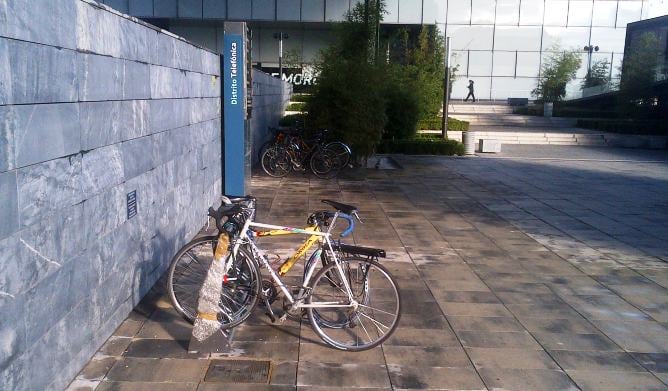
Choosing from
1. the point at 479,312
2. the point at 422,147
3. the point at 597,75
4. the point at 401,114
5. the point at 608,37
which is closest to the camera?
the point at 479,312

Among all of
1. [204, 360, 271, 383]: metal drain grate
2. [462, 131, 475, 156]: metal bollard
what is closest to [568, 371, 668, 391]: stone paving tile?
[204, 360, 271, 383]: metal drain grate

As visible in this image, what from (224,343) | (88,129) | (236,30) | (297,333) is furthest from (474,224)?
(88,129)

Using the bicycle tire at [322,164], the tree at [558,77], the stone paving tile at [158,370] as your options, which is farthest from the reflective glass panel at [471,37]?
the stone paving tile at [158,370]

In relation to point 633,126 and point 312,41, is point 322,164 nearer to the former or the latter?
point 633,126

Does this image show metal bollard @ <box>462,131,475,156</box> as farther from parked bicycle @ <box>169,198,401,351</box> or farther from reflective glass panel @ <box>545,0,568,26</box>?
reflective glass panel @ <box>545,0,568,26</box>

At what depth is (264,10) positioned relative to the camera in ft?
126

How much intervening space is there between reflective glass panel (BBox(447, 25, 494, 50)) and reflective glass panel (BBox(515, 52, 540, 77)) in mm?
2288

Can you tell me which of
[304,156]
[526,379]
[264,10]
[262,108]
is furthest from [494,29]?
[526,379]

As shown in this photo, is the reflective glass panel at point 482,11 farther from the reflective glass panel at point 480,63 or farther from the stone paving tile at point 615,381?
the stone paving tile at point 615,381

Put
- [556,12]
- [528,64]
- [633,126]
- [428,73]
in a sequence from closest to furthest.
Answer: [633,126] < [428,73] < [556,12] < [528,64]

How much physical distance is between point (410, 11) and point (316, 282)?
3706cm

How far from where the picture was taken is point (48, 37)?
3.61 metres

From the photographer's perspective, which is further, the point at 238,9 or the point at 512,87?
the point at 512,87

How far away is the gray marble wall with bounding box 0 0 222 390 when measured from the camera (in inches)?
127
